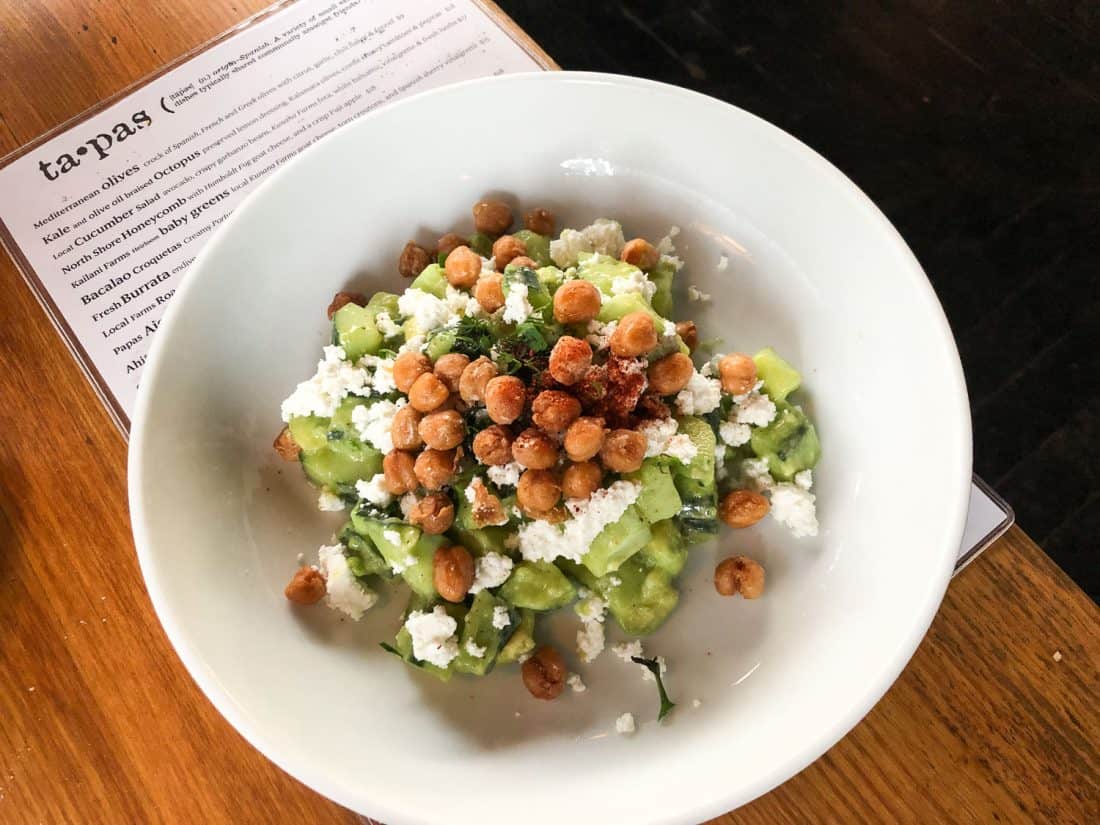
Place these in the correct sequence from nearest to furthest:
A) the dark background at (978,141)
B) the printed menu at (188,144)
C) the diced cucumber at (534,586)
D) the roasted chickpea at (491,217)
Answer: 1. the diced cucumber at (534,586)
2. the roasted chickpea at (491,217)
3. the printed menu at (188,144)
4. the dark background at (978,141)

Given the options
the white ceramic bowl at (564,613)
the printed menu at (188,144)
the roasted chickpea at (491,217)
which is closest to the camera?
the white ceramic bowl at (564,613)

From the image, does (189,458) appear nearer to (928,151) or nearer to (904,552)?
(904,552)

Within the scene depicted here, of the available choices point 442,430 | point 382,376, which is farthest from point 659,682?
point 382,376

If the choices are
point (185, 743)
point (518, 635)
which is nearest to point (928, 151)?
point (518, 635)

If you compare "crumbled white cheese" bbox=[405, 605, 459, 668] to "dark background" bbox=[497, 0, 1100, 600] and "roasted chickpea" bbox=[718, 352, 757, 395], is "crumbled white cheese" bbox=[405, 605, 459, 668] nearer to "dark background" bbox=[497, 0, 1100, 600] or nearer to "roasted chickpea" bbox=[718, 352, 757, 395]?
"roasted chickpea" bbox=[718, 352, 757, 395]

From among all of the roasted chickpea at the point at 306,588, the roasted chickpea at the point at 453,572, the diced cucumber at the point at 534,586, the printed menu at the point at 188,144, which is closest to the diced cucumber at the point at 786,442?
the diced cucumber at the point at 534,586

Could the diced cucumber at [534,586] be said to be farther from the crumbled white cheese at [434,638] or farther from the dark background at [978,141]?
the dark background at [978,141]

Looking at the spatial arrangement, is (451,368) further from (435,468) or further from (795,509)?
(795,509)
